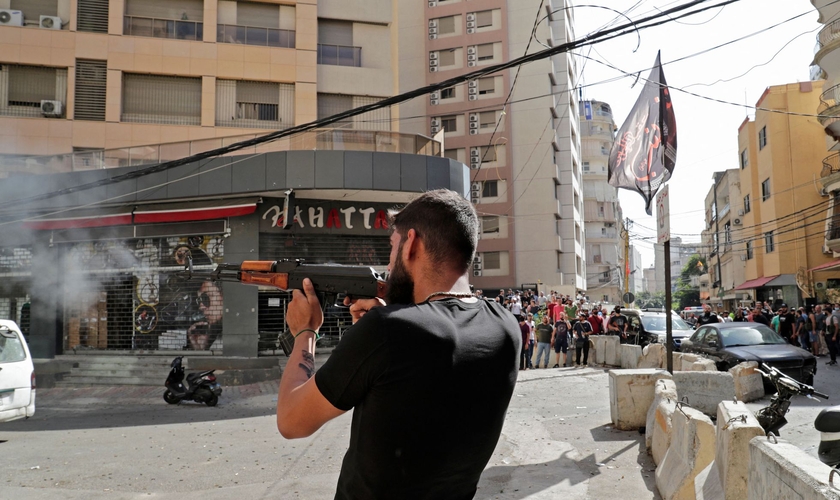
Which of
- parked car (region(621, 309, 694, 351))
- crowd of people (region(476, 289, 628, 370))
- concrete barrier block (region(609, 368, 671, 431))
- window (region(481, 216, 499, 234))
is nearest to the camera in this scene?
concrete barrier block (region(609, 368, 671, 431))

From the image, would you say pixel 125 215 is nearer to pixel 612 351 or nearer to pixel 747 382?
pixel 612 351

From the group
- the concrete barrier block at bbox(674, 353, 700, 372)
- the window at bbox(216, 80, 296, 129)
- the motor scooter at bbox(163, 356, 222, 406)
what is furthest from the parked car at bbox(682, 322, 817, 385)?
the window at bbox(216, 80, 296, 129)

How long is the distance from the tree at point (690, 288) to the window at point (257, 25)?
87875mm

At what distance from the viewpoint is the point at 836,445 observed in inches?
198

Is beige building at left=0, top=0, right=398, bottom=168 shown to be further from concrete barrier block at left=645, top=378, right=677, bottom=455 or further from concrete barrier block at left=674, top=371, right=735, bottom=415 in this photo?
concrete barrier block at left=645, top=378, right=677, bottom=455

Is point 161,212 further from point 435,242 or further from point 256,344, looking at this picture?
point 435,242

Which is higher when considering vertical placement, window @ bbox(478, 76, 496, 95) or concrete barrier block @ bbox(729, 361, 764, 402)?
window @ bbox(478, 76, 496, 95)

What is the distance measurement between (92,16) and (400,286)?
24099 mm

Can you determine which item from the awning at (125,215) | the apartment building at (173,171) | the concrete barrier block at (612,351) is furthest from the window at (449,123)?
the awning at (125,215)

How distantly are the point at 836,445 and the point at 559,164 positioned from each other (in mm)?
45601

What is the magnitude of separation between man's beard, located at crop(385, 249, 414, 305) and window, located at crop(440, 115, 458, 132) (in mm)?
42810

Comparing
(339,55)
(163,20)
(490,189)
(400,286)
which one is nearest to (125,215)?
(163,20)

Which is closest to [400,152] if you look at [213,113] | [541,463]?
[213,113]

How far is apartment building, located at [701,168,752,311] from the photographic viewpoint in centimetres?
4919
